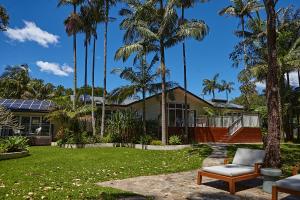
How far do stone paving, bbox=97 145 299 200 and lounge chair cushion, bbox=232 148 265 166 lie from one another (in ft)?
1.95

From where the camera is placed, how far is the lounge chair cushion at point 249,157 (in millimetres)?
8727

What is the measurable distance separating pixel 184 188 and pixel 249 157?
7.54ft

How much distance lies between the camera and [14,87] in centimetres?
4312

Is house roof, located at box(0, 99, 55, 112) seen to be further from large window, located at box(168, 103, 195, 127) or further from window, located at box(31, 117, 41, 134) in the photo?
large window, located at box(168, 103, 195, 127)

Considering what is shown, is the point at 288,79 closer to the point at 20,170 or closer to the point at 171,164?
the point at 171,164

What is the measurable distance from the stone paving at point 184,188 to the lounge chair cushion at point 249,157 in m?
0.59

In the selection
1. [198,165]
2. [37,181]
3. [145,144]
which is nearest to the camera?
[37,181]

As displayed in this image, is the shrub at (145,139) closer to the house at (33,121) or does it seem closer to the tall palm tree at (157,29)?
the tall palm tree at (157,29)

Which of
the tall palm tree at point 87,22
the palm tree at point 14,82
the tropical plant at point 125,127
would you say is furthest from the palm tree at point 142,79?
the palm tree at point 14,82

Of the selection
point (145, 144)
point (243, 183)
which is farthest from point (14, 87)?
point (243, 183)

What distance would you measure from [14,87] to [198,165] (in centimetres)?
3755

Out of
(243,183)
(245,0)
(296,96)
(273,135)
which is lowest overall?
(243,183)

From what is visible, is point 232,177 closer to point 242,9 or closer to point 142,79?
point 142,79

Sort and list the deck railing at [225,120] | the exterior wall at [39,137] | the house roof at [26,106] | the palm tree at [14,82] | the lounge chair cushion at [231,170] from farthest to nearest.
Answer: the palm tree at [14,82]
the deck railing at [225,120]
the exterior wall at [39,137]
the house roof at [26,106]
the lounge chair cushion at [231,170]
